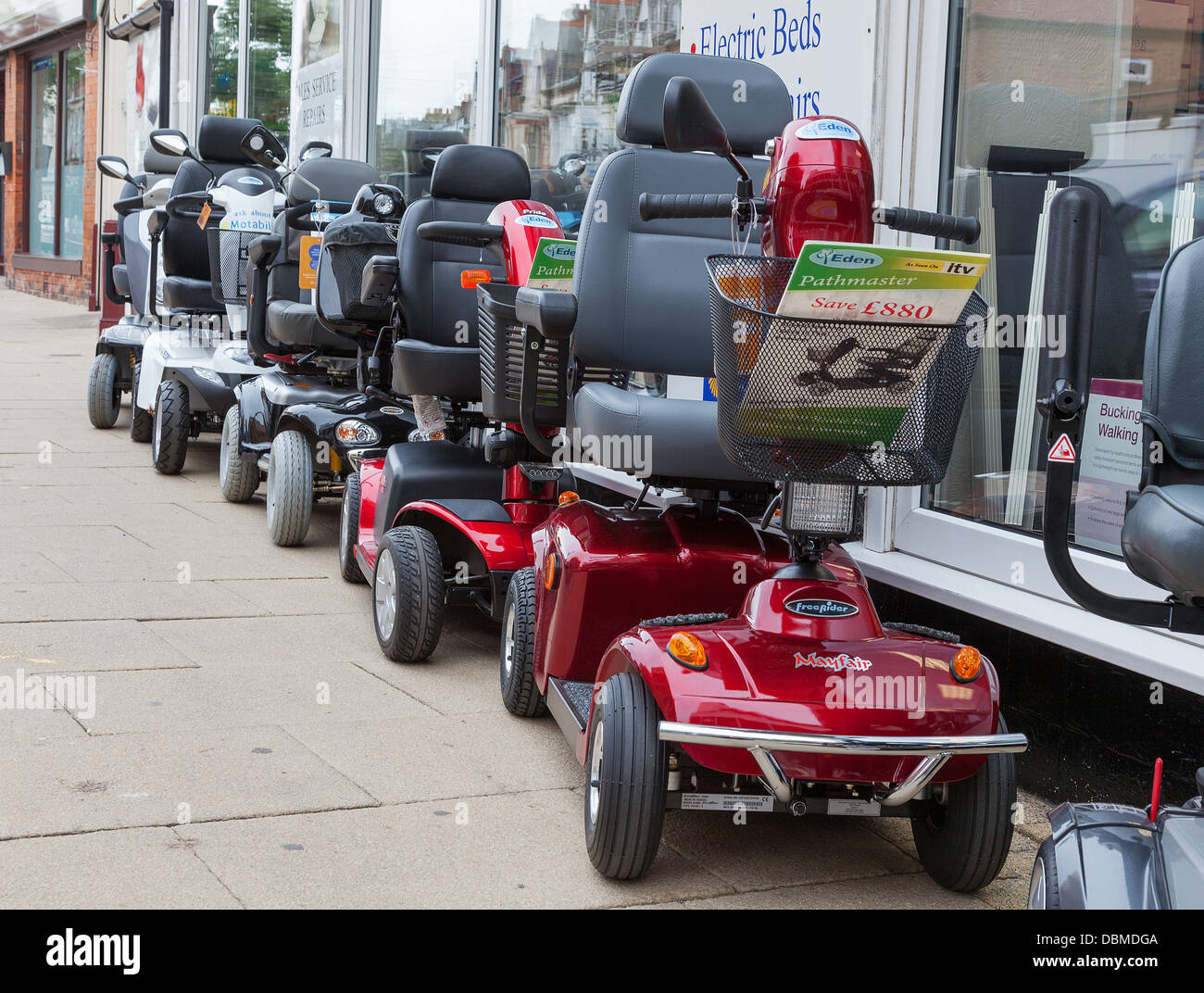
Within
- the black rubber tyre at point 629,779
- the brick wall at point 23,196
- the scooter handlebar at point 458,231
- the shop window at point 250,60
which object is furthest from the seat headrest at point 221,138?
the brick wall at point 23,196

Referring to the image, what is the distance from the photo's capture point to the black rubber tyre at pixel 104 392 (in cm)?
905

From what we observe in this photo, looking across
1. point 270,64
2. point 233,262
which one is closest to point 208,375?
point 233,262

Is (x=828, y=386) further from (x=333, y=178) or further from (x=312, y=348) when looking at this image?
(x=333, y=178)

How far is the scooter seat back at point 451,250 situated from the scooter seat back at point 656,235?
4.72 ft

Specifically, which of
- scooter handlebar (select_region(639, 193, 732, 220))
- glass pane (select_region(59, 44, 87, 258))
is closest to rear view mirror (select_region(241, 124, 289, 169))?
scooter handlebar (select_region(639, 193, 732, 220))

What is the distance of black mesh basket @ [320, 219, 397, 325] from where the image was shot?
538cm

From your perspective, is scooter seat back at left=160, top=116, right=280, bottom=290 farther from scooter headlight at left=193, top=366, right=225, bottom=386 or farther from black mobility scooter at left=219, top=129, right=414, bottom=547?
black mobility scooter at left=219, top=129, right=414, bottom=547

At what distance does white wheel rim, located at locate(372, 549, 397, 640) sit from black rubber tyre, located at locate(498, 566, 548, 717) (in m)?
0.49

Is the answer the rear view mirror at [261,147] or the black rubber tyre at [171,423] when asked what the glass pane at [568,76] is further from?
the black rubber tyre at [171,423]

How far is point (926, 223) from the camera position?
2.72 metres
